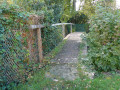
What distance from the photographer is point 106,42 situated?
458 cm

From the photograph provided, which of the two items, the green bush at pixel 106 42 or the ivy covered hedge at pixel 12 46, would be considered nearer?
the ivy covered hedge at pixel 12 46

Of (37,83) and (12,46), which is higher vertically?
(12,46)

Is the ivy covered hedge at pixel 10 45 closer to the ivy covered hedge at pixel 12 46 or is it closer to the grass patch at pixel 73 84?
the ivy covered hedge at pixel 12 46

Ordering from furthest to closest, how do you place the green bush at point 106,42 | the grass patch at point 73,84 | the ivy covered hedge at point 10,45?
the green bush at point 106,42, the grass patch at point 73,84, the ivy covered hedge at point 10,45

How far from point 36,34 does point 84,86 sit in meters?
2.91

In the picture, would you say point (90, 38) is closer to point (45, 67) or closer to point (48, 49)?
point (45, 67)

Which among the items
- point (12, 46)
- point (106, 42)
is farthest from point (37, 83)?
point (106, 42)

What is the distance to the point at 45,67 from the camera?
4.97 m

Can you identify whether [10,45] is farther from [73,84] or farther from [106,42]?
[106,42]

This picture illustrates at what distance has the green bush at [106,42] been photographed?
4312mm

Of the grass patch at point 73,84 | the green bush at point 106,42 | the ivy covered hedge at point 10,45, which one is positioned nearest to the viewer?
the ivy covered hedge at point 10,45

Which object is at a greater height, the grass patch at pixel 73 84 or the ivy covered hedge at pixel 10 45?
the ivy covered hedge at pixel 10 45

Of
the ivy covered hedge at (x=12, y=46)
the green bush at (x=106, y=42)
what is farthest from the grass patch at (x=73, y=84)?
the green bush at (x=106, y=42)

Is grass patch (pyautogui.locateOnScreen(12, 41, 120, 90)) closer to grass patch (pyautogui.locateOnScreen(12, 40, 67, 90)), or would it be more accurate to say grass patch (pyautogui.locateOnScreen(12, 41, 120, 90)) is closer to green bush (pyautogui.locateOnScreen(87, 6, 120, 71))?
grass patch (pyautogui.locateOnScreen(12, 40, 67, 90))
